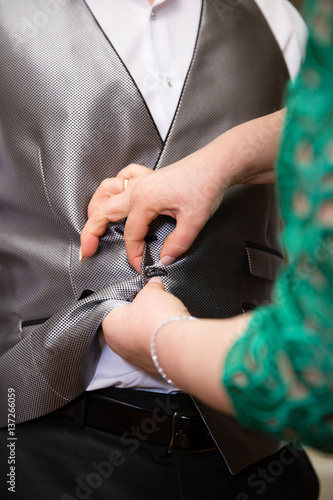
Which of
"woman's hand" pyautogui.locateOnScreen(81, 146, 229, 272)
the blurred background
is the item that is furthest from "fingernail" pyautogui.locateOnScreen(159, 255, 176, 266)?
the blurred background

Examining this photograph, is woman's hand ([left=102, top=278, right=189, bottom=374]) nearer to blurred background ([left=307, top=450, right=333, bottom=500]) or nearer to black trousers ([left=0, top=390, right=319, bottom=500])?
black trousers ([left=0, top=390, right=319, bottom=500])

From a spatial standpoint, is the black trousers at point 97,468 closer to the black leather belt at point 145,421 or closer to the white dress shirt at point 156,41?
the black leather belt at point 145,421

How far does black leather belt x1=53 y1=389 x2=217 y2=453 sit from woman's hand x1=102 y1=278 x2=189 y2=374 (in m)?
0.15

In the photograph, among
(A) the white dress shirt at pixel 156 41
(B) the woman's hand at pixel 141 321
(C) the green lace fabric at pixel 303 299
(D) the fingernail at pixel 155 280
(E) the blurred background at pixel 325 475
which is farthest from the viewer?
(E) the blurred background at pixel 325 475

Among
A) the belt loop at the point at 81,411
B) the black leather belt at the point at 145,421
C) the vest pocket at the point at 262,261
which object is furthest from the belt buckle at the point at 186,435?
the vest pocket at the point at 262,261

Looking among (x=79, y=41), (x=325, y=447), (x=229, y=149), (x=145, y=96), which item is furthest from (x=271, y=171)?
(x=325, y=447)

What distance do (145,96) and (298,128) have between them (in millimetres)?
496

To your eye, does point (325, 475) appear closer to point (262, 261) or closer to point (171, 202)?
point (262, 261)

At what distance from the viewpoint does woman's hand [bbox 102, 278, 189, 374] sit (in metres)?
0.53

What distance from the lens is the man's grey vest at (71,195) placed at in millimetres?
752

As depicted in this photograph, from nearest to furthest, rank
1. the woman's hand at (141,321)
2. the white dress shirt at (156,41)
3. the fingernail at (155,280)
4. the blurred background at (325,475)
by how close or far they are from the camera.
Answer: the woman's hand at (141,321) → the fingernail at (155,280) → the white dress shirt at (156,41) → the blurred background at (325,475)

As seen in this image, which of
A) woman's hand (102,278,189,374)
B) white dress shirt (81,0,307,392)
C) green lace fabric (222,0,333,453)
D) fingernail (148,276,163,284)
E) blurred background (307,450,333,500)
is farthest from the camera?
blurred background (307,450,333,500)

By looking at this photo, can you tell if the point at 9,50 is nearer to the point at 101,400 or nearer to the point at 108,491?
the point at 101,400

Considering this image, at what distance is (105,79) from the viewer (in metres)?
0.78
